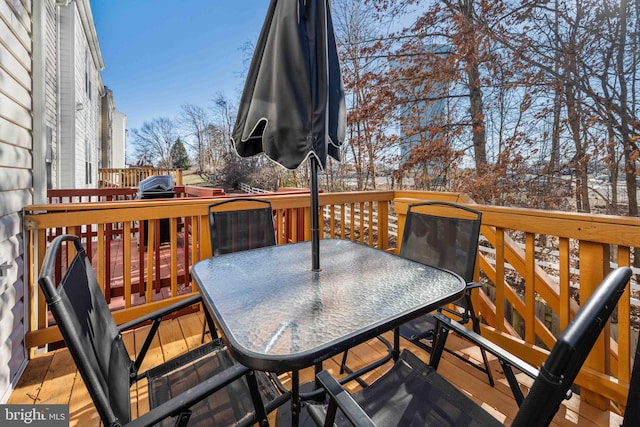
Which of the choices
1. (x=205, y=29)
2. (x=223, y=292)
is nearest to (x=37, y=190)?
(x=223, y=292)

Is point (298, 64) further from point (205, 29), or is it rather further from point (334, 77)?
point (205, 29)

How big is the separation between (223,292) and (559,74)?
7.82m

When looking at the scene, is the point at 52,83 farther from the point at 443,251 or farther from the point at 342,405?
the point at 342,405

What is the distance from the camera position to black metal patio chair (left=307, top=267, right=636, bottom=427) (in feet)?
2.14

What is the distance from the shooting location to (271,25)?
1.75 metres

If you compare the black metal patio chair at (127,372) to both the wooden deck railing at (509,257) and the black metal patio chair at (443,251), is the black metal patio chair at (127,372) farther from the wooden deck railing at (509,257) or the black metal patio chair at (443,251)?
the wooden deck railing at (509,257)

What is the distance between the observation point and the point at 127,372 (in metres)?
1.44

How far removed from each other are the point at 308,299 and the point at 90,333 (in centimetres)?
82

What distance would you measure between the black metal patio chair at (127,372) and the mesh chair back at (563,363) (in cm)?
83

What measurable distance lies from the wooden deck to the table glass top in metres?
0.89

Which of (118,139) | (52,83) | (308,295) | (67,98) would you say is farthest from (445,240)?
(118,139)

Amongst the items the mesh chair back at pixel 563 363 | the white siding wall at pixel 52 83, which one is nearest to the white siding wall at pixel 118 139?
the white siding wall at pixel 52 83

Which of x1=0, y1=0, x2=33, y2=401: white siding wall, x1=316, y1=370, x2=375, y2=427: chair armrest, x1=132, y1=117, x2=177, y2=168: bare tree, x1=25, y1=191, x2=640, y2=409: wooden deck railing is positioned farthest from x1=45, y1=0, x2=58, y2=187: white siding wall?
x1=132, y1=117, x2=177, y2=168: bare tree

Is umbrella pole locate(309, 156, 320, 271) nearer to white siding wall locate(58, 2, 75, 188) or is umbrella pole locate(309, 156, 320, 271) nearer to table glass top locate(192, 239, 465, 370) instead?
table glass top locate(192, 239, 465, 370)
